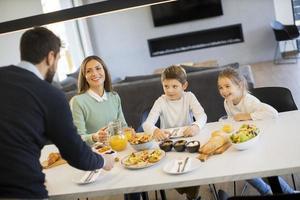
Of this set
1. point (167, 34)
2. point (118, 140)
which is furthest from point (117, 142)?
point (167, 34)

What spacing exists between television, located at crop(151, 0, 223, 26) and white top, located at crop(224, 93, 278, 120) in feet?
20.1

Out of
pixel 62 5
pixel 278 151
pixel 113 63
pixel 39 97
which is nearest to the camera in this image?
pixel 39 97

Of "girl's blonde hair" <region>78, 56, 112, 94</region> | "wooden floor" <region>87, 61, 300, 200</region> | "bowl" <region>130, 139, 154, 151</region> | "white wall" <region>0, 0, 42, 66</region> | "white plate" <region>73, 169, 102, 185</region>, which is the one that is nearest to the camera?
"white plate" <region>73, 169, 102, 185</region>

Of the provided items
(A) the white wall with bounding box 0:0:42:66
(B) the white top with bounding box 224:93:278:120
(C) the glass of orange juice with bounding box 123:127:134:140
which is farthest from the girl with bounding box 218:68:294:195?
(A) the white wall with bounding box 0:0:42:66

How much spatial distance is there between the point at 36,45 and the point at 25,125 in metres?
0.30

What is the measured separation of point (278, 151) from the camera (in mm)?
1481

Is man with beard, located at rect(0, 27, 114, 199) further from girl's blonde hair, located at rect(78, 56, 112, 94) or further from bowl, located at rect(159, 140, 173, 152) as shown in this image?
girl's blonde hair, located at rect(78, 56, 112, 94)

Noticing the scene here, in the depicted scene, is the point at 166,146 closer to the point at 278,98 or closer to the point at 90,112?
the point at 90,112

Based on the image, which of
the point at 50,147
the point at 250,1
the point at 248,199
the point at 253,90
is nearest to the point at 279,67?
the point at 250,1

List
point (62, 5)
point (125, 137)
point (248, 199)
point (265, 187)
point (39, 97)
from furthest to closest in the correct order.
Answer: point (62, 5), point (265, 187), point (125, 137), point (39, 97), point (248, 199)

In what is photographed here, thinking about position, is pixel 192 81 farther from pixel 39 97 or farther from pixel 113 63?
pixel 113 63

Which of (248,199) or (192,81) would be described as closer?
(248,199)

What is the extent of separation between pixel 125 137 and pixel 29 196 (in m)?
0.70

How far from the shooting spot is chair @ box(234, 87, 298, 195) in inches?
90.8
